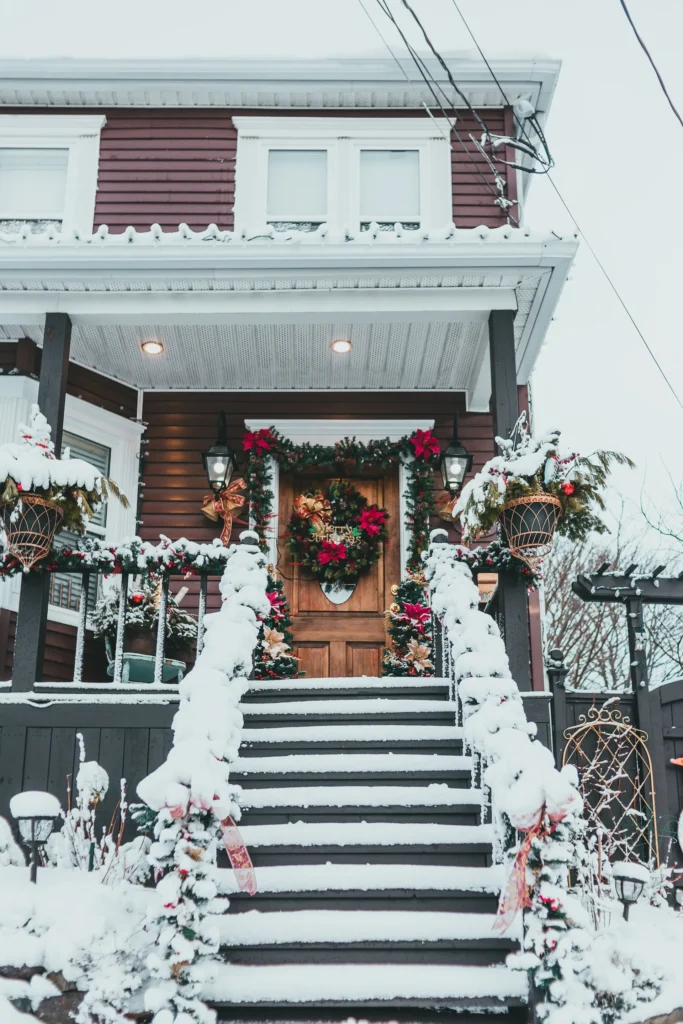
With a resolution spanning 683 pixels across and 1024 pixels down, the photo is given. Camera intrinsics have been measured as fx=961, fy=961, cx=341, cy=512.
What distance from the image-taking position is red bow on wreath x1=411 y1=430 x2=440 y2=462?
8.18m

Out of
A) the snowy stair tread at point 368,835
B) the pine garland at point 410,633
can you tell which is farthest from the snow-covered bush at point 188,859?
the pine garland at point 410,633

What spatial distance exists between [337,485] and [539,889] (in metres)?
5.32

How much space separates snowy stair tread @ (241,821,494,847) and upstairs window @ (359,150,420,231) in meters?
5.77

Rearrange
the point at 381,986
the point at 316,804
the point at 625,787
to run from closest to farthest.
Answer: the point at 381,986 → the point at 316,804 → the point at 625,787

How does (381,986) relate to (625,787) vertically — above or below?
below

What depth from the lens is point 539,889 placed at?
3.39 m

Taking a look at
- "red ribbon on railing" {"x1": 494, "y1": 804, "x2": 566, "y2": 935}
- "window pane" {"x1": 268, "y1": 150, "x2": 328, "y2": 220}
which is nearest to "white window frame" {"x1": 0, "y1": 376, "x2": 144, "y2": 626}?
"window pane" {"x1": 268, "y1": 150, "x2": 328, "y2": 220}

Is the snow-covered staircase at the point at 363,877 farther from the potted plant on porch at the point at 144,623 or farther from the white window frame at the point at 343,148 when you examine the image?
the white window frame at the point at 343,148

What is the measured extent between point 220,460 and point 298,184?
2797mm

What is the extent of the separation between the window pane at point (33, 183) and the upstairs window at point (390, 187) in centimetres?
274

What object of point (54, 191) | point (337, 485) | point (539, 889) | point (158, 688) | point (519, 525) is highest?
point (54, 191)

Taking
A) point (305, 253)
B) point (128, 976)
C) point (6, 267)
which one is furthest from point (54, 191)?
point (128, 976)

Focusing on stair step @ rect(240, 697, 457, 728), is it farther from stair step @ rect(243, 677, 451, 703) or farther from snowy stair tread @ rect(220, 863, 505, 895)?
snowy stair tread @ rect(220, 863, 505, 895)

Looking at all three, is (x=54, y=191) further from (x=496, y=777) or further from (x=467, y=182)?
(x=496, y=777)
